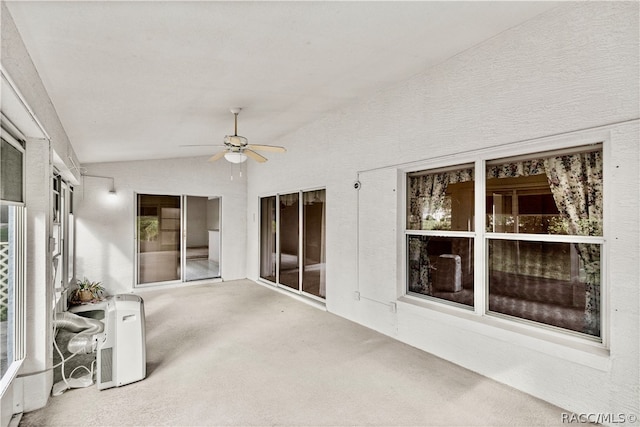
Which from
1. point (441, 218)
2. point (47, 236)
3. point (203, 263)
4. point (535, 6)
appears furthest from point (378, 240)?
point (203, 263)

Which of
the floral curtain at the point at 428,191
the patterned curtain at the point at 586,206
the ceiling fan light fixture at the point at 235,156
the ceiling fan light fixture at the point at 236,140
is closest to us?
the patterned curtain at the point at 586,206

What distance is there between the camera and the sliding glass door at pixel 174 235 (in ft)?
21.9

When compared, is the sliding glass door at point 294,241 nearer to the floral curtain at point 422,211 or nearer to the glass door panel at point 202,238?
the glass door panel at point 202,238

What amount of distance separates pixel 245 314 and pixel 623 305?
13.9ft

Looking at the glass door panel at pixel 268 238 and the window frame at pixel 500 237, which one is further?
the glass door panel at pixel 268 238

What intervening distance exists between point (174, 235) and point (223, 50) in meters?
5.22

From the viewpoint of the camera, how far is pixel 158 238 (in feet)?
22.2

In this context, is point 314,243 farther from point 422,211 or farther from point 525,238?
point 525,238

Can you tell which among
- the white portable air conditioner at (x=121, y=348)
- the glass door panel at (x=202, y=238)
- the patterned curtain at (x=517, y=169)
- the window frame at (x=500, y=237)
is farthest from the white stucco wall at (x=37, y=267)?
the glass door panel at (x=202, y=238)

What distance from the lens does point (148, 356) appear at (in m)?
3.43

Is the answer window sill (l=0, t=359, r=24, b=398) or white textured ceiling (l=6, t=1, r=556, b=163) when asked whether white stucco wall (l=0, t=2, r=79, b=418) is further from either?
white textured ceiling (l=6, t=1, r=556, b=163)

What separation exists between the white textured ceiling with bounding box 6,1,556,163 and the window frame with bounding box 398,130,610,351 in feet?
3.34

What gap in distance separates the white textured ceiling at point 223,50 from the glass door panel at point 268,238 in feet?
9.49

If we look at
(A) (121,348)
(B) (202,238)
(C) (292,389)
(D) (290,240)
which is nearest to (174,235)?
(B) (202,238)
